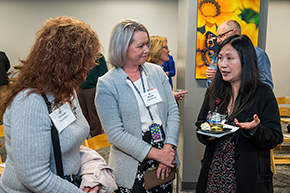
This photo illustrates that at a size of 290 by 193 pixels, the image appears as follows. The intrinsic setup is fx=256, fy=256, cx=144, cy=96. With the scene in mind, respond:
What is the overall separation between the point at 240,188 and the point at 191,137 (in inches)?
56.8

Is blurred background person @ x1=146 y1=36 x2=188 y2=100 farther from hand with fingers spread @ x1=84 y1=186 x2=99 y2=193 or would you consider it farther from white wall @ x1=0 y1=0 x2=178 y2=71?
white wall @ x1=0 y1=0 x2=178 y2=71

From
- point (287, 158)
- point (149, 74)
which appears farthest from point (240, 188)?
point (287, 158)

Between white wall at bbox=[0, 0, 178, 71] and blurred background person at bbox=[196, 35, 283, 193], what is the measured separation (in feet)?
17.6

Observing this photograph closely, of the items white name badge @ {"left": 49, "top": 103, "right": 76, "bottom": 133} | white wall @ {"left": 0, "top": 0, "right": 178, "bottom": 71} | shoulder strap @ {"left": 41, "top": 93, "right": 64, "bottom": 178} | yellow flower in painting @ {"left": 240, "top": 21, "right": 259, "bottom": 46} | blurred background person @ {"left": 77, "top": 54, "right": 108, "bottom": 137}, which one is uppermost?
white wall @ {"left": 0, "top": 0, "right": 178, "bottom": 71}

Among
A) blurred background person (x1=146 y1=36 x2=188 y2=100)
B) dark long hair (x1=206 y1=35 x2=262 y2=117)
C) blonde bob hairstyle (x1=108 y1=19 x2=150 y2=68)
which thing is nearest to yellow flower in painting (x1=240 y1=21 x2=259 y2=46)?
blurred background person (x1=146 y1=36 x2=188 y2=100)

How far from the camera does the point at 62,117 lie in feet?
3.75

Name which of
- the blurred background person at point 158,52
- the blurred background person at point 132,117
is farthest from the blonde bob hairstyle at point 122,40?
the blurred background person at point 158,52

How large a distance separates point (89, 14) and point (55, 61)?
6096 mm

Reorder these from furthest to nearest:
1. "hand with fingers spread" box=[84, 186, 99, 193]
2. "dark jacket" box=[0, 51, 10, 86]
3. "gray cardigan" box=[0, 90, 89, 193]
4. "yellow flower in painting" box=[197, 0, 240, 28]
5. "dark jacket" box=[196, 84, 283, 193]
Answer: "dark jacket" box=[0, 51, 10, 86] < "yellow flower in painting" box=[197, 0, 240, 28] < "dark jacket" box=[196, 84, 283, 193] < "hand with fingers spread" box=[84, 186, 99, 193] < "gray cardigan" box=[0, 90, 89, 193]

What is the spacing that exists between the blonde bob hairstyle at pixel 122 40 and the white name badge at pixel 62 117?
65cm

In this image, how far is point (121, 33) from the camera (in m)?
1.73

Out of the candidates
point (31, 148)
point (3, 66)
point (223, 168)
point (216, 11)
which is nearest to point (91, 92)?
point (216, 11)

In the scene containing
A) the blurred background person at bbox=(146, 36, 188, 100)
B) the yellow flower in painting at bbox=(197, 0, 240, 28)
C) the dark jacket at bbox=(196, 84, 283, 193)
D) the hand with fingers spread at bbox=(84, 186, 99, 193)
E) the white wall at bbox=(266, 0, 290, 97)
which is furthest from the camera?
the white wall at bbox=(266, 0, 290, 97)

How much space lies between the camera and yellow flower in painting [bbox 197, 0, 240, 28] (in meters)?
2.76
